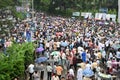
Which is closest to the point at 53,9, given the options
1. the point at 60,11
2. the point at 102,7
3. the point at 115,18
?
the point at 60,11

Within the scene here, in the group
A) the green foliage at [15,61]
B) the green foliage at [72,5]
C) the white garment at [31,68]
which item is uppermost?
the green foliage at [15,61]

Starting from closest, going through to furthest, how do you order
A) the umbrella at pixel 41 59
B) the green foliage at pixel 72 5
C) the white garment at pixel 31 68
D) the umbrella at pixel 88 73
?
the umbrella at pixel 88 73, the white garment at pixel 31 68, the umbrella at pixel 41 59, the green foliage at pixel 72 5

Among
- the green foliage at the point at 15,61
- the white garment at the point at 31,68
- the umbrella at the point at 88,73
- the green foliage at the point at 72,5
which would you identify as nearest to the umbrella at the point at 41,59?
the green foliage at the point at 15,61

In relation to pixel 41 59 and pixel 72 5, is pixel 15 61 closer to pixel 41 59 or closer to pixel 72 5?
pixel 41 59

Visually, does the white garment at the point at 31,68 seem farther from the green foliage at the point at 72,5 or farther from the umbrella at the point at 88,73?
the green foliage at the point at 72,5

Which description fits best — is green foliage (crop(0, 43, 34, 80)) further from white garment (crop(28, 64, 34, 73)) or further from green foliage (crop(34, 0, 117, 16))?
green foliage (crop(34, 0, 117, 16))

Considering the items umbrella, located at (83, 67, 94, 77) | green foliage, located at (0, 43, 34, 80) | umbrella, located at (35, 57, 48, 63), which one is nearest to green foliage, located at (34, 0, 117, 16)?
green foliage, located at (0, 43, 34, 80)

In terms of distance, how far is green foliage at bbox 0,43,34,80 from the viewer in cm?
2077

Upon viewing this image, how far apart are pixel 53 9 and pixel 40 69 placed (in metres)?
58.1

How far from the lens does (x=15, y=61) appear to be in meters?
22.4

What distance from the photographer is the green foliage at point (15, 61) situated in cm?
2077

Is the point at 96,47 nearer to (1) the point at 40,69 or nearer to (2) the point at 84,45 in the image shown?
(2) the point at 84,45

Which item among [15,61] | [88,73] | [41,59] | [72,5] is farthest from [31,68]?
[72,5]

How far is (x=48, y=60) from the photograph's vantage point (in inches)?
992
